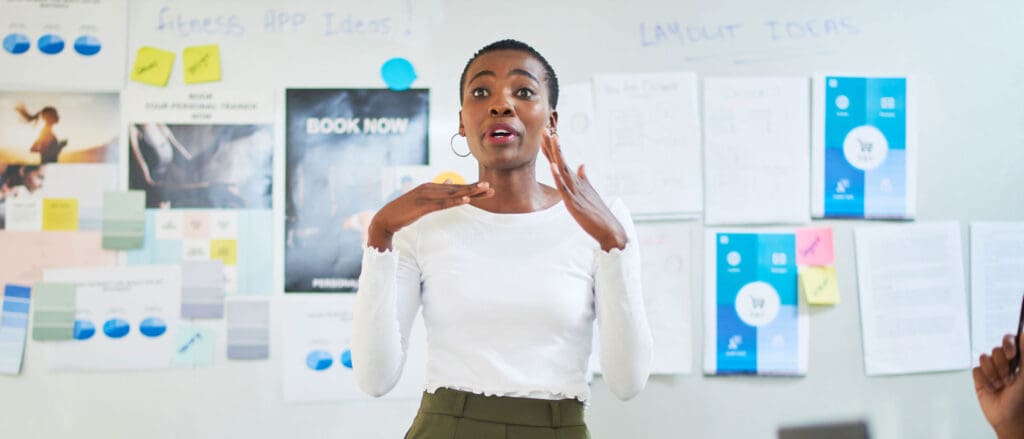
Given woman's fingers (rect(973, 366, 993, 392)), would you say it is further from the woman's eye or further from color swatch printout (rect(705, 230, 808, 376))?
color swatch printout (rect(705, 230, 808, 376))

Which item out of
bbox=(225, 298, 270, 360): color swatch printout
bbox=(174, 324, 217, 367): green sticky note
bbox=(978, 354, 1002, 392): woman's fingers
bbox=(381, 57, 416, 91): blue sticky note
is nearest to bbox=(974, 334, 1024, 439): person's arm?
bbox=(978, 354, 1002, 392): woman's fingers

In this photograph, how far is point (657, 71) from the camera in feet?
6.31

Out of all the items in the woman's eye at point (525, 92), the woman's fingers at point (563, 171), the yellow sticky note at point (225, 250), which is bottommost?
the yellow sticky note at point (225, 250)

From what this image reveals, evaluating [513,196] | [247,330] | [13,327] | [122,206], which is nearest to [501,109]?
[513,196]

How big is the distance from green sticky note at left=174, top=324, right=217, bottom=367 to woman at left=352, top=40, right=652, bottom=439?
90cm

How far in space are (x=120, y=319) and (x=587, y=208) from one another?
134 cm

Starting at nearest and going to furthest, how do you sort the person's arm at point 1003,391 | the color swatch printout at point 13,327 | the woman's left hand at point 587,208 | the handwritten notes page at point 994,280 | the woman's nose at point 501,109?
the person's arm at point 1003,391 → the woman's left hand at point 587,208 → the woman's nose at point 501,109 → the color swatch printout at point 13,327 → the handwritten notes page at point 994,280

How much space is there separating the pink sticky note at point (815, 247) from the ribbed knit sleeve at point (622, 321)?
3.17ft

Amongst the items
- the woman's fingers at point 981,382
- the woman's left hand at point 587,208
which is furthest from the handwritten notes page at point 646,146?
the woman's fingers at point 981,382

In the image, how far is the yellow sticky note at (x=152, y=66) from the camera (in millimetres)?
1869

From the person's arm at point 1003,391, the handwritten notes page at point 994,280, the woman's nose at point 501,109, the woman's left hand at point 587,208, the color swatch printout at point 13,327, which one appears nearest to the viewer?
the person's arm at point 1003,391

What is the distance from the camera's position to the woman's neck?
1.18 m

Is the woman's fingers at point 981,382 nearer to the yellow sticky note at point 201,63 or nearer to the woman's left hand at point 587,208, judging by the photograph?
the woman's left hand at point 587,208

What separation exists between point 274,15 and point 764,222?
1295 mm
